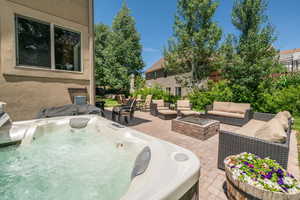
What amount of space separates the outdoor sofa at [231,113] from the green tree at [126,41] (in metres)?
13.5

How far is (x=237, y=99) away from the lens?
748cm

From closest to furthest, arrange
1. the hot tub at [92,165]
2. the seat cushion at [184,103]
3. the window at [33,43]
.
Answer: the hot tub at [92,165], the window at [33,43], the seat cushion at [184,103]

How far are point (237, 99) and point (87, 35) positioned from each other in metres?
8.17

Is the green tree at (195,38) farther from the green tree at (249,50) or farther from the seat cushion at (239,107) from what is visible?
the seat cushion at (239,107)

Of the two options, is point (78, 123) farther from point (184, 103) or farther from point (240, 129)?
point (184, 103)

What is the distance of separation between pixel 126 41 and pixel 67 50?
13241mm

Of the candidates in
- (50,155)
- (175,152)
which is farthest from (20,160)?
(175,152)

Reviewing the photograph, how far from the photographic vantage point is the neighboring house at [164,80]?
597 inches

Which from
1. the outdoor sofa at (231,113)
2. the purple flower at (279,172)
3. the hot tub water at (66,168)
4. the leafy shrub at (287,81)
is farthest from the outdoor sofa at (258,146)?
the leafy shrub at (287,81)

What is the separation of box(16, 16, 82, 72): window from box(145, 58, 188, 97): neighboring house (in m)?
9.14

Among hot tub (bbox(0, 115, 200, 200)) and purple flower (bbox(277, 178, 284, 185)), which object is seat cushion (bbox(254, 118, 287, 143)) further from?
hot tub (bbox(0, 115, 200, 200))

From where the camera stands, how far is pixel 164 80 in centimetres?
1731

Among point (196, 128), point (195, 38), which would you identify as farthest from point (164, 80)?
point (196, 128)

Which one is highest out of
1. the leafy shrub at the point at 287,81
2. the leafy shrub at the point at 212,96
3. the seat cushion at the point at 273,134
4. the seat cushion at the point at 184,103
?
the leafy shrub at the point at 287,81
